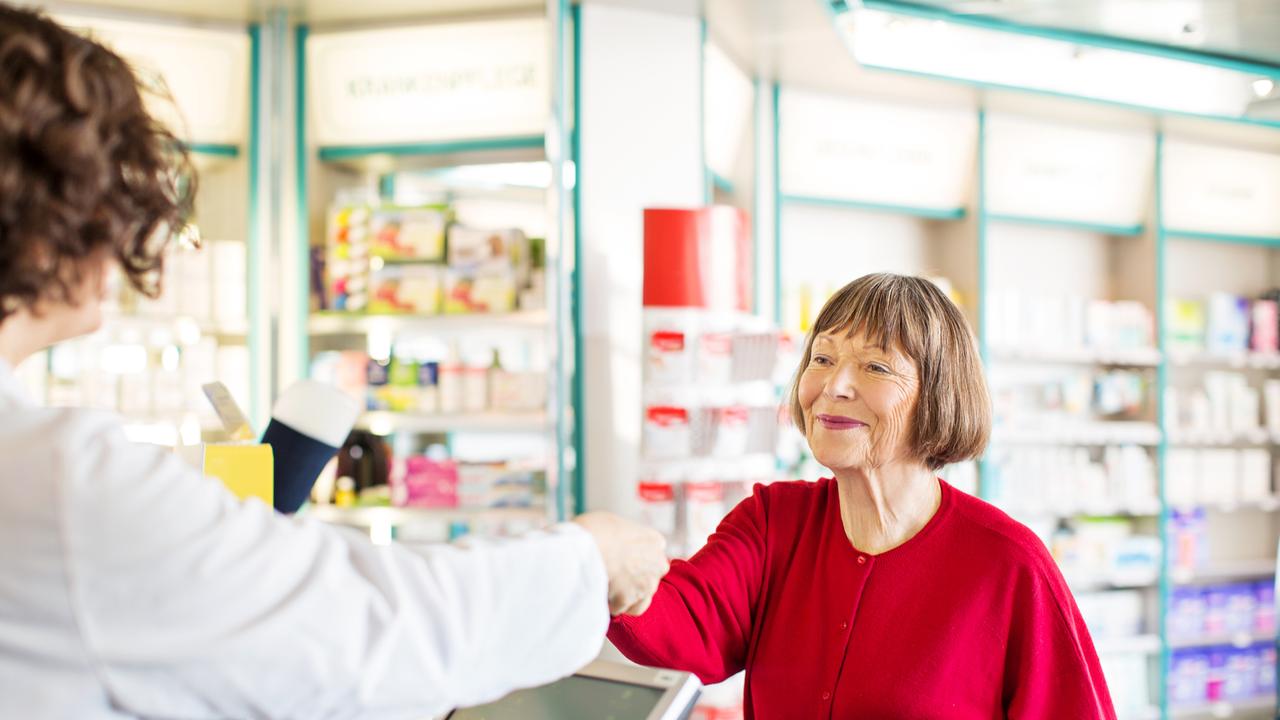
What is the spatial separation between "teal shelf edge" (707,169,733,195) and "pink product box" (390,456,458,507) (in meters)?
1.76

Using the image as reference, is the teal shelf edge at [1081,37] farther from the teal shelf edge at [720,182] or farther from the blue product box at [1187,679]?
the blue product box at [1187,679]

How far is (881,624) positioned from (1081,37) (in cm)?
418

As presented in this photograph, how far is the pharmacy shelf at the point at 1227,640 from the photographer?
5.64 meters

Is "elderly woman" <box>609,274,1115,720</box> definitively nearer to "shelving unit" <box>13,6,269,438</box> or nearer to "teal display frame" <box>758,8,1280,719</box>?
"shelving unit" <box>13,6,269,438</box>

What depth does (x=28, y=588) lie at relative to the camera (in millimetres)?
701

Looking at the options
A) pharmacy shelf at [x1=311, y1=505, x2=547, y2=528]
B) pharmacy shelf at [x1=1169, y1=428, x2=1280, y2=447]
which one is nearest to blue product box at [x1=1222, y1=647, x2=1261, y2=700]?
pharmacy shelf at [x1=1169, y1=428, x2=1280, y2=447]

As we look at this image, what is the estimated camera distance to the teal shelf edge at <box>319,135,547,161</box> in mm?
4234

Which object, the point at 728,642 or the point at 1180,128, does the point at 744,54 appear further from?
the point at 728,642

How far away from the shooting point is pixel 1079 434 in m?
5.31

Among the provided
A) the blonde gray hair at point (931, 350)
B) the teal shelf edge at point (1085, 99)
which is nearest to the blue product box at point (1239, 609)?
the teal shelf edge at point (1085, 99)

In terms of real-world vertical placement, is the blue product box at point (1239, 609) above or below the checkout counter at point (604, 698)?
below

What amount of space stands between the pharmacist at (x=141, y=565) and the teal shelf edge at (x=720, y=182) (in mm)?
3941

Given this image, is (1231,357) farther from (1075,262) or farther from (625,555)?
(625,555)

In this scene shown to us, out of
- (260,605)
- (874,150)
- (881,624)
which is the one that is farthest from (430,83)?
(260,605)
